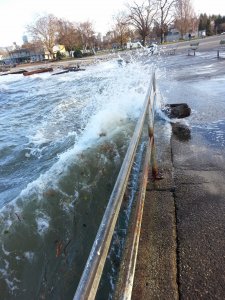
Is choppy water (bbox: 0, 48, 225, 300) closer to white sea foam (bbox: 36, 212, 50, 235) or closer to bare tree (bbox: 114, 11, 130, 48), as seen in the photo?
white sea foam (bbox: 36, 212, 50, 235)

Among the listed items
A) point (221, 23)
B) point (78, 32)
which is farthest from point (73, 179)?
point (221, 23)

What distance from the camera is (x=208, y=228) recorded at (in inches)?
116

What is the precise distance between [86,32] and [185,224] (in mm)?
91697

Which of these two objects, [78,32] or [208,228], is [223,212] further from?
[78,32]

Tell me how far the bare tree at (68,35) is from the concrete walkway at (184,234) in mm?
85258

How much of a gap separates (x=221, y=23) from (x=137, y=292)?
373 ft

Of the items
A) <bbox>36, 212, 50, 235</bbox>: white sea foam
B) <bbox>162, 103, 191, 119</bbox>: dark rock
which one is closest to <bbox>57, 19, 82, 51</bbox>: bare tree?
<bbox>162, 103, 191, 119</bbox>: dark rock

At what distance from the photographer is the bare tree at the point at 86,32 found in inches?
3413

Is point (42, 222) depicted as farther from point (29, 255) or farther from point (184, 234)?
point (184, 234)

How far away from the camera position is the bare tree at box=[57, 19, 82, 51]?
83375 mm

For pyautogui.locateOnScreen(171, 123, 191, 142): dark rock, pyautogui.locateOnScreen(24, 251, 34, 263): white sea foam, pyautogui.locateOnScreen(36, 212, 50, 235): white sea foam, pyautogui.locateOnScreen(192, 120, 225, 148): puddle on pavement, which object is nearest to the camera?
pyautogui.locateOnScreen(24, 251, 34, 263): white sea foam

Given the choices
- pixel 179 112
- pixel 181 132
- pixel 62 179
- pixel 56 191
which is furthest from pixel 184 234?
pixel 179 112

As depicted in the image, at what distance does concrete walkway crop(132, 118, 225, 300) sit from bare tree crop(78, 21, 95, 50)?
87890 millimetres

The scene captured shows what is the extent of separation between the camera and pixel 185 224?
307 centimetres
